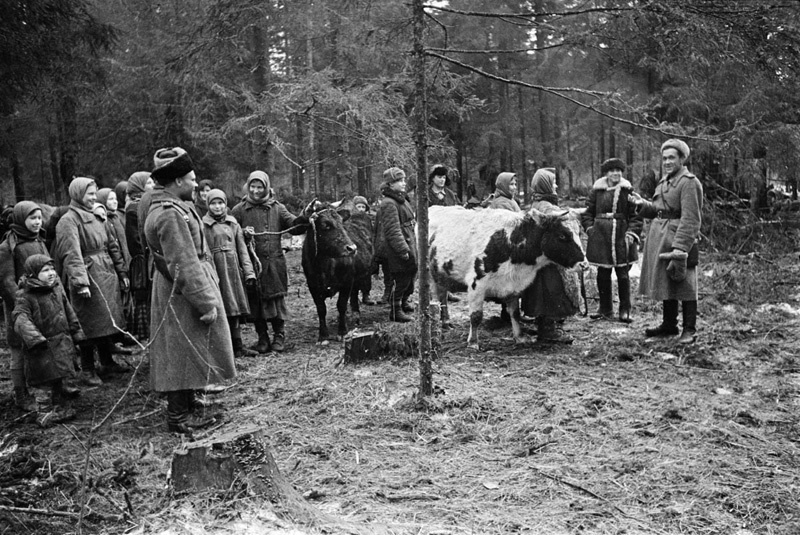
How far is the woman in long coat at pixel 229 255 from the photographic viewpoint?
289 inches

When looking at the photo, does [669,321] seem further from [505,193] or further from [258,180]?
[258,180]

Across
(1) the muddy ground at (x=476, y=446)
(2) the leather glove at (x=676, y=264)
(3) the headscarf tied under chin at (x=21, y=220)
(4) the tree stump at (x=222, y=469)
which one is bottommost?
(1) the muddy ground at (x=476, y=446)

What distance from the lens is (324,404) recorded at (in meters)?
5.84

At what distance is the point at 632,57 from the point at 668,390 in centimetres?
315

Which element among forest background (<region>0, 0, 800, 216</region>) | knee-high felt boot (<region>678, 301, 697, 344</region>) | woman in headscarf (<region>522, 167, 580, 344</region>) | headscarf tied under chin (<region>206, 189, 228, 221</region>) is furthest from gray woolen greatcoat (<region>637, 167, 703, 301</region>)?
headscarf tied under chin (<region>206, 189, 228, 221</region>)

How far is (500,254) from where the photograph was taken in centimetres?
775

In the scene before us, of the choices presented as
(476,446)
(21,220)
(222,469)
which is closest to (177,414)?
(222,469)

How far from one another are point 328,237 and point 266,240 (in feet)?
2.68

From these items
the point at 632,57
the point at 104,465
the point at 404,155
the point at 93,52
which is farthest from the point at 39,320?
the point at 404,155

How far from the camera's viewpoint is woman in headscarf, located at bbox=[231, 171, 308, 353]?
8.01 meters

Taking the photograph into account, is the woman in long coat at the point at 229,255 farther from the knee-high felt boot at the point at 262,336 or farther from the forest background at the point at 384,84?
the forest background at the point at 384,84

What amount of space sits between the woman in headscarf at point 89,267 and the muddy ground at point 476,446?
65cm

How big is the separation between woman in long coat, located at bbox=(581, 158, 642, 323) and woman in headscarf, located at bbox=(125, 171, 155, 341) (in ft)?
19.6

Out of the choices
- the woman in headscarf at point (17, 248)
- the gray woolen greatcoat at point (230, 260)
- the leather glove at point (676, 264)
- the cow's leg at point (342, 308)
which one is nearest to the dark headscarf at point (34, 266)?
the woman in headscarf at point (17, 248)
